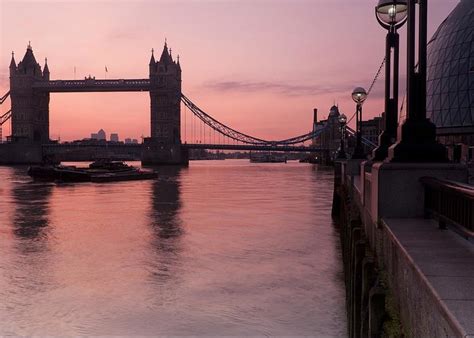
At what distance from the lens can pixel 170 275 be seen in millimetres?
15125

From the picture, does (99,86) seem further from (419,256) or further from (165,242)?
(419,256)

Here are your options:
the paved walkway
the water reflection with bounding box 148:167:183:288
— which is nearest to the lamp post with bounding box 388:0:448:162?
the paved walkway

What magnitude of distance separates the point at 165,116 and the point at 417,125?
153 metres

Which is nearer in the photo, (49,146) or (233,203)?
(233,203)

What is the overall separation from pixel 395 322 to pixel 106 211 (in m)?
28.5

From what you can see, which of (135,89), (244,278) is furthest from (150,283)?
(135,89)

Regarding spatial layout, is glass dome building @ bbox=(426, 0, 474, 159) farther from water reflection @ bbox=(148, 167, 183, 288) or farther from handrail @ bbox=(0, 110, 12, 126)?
handrail @ bbox=(0, 110, 12, 126)

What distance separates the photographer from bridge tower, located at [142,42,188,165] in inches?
5930

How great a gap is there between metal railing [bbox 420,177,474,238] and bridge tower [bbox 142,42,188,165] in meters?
144

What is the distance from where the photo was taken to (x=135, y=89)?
15662cm

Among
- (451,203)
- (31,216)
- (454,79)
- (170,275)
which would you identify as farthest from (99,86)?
(451,203)

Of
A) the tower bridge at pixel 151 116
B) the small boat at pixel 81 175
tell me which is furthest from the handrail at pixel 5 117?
the small boat at pixel 81 175

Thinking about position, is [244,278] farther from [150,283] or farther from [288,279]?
[150,283]

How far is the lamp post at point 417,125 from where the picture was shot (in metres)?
7.78
